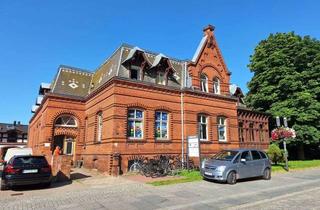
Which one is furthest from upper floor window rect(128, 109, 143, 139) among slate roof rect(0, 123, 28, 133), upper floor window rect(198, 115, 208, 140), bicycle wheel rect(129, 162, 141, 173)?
slate roof rect(0, 123, 28, 133)

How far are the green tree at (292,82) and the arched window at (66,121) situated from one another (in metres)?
21.8

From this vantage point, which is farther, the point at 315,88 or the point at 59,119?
the point at 315,88

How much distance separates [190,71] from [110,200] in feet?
47.2

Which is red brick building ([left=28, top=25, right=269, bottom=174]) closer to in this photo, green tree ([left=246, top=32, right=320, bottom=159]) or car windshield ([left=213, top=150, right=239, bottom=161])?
car windshield ([left=213, top=150, right=239, bottom=161])

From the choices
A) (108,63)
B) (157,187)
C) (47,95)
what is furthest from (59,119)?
(157,187)

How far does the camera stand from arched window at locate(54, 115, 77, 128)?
869 inches

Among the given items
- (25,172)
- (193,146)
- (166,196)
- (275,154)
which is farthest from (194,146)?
(25,172)

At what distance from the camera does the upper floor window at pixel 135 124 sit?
681 inches

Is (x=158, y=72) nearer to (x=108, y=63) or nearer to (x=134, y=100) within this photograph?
(x=134, y=100)

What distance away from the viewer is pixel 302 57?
29.2m

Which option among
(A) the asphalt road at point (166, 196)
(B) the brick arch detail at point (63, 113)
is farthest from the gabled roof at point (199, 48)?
(A) the asphalt road at point (166, 196)

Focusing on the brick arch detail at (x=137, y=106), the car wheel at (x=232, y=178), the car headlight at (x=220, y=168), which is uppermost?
the brick arch detail at (x=137, y=106)

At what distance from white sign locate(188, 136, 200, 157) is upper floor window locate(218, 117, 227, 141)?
251 inches

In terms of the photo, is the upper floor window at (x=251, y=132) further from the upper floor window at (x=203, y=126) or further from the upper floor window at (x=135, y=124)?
the upper floor window at (x=135, y=124)
